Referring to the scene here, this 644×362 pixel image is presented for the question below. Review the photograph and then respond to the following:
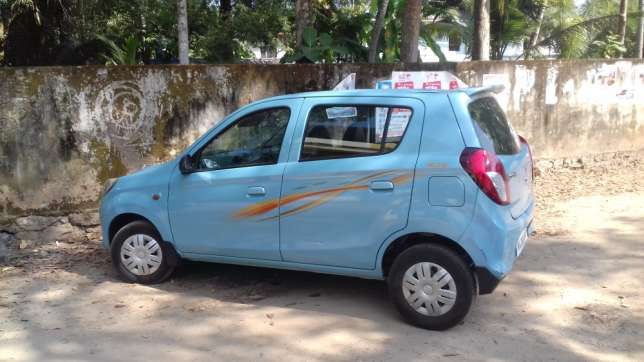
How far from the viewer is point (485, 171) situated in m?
4.20

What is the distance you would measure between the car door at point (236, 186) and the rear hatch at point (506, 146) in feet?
4.58

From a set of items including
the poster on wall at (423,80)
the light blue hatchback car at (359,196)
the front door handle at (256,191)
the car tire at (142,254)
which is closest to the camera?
the light blue hatchback car at (359,196)

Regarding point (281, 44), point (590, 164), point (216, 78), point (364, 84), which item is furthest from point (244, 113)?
point (281, 44)

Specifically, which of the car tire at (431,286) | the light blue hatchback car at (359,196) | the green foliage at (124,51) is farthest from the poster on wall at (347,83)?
the green foliage at (124,51)

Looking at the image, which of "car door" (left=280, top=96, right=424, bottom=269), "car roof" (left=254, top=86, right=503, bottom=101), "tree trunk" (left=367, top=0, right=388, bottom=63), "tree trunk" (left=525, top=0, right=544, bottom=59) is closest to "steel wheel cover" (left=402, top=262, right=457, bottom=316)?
"car door" (left=280, top=96, right=424, bottom=269)

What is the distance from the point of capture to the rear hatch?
4461 mm

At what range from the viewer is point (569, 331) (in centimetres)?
448

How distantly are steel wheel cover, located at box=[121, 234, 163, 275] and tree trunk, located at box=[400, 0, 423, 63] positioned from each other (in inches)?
220

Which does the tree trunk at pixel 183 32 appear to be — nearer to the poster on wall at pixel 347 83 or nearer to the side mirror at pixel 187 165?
the poster on wall at pixel 347 83

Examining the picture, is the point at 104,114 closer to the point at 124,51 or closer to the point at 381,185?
the point at 381,185

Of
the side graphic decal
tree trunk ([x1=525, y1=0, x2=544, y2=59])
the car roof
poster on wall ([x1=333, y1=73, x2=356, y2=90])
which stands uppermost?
tree trunk ([x1=525, y1=0, x2=544, y2=59])

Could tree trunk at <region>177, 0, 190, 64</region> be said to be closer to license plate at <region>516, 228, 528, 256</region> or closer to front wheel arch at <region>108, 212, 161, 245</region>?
front wheel arch at <region>108, 212, 161, 245</region>

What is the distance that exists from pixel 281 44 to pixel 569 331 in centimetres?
1438

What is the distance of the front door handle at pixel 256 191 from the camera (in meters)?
4.91
